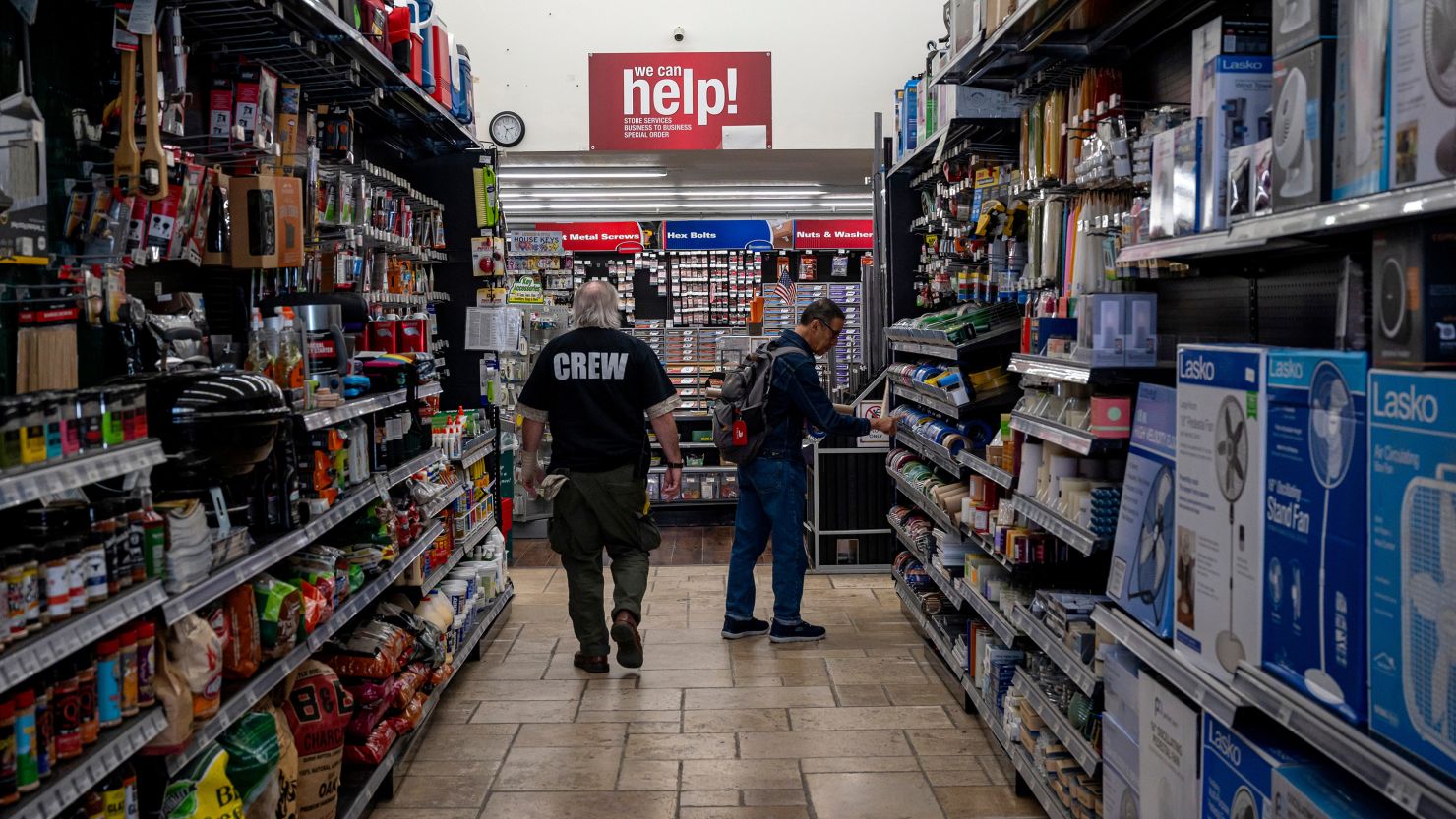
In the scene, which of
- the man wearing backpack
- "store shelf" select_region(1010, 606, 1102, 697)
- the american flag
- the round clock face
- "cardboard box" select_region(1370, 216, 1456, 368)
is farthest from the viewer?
the american flag

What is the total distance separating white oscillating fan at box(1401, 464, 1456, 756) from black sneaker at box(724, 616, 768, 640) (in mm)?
4768

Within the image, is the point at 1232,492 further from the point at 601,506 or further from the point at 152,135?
the point at 601,506

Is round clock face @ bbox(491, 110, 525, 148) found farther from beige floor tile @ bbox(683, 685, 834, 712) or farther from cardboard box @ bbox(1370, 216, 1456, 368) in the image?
cardboard box @ bbox(1370, 216, 1456, 368)

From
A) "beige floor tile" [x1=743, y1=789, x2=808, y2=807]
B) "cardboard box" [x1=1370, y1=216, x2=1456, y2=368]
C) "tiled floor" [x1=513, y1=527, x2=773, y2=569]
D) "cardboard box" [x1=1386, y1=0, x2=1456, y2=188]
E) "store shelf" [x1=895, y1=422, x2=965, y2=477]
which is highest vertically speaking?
"cardboard box" [x1=1386, y1=0, x2=1456, y2=188]

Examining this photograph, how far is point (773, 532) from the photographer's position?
6035 mm

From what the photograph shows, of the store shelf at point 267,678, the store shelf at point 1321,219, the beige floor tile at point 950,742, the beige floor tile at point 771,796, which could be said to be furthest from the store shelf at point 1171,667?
the store shelf at point 267,678

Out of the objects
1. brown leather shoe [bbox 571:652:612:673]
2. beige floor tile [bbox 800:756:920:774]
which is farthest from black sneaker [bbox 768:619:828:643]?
beige floor tile [bbox 800:756:920:774]

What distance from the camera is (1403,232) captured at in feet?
5.69

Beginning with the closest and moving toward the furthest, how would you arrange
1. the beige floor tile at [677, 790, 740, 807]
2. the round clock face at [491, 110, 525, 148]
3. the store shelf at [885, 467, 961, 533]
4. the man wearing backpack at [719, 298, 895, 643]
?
the beige floor tile at [677, 790, 740, 807] → the store shelf at [885, 467, 961, 533] → the man wearing backpack at [719, 298, 895, 643] → the round clock face at [491, 110, 525, 148]

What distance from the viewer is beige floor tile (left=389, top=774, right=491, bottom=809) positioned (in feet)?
13.3

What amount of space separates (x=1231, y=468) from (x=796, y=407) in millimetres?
3901

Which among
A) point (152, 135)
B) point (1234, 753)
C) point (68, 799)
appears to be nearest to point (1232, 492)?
point (1234, 753)

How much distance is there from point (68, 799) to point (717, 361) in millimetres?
9683

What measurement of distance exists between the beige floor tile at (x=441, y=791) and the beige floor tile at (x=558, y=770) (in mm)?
81
